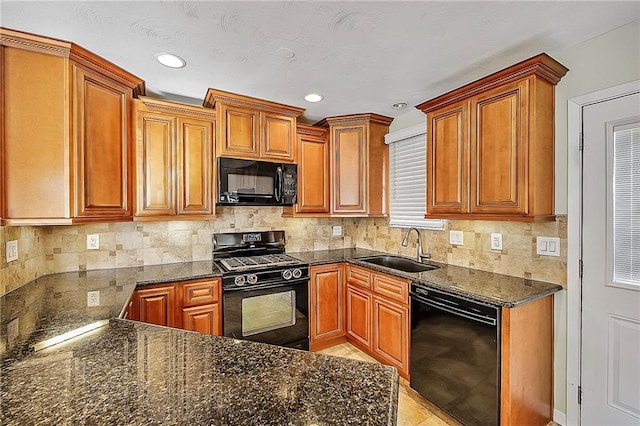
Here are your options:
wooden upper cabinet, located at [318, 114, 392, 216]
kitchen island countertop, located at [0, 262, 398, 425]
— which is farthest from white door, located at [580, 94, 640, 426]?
Result: wooden upper cabinet, located at [318, 114, 392, 216]

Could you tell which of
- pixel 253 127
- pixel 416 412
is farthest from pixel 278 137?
pixel 416 412

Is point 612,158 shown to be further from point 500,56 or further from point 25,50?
point 25,50

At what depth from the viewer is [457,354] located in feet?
6.41

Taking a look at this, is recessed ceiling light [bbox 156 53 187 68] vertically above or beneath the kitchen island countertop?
above

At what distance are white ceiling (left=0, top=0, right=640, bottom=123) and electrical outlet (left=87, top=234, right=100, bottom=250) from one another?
53.5 inches

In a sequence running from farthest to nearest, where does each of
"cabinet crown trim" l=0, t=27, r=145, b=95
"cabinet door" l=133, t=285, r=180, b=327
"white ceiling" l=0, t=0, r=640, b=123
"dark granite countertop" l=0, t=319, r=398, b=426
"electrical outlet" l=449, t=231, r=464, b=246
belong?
1. "electrical outlet" l=449, t=231, r=464, b=246
2. "cabinet door" l=133, t=285, r=180, b=327
3. "cabinet crown trim" l=0, t=27, r=145, b=95
4. "white ceiling" l=0, t=0, r=640, b=123
5. "dark granite countertop" l=0, t=319, r=398, b=426

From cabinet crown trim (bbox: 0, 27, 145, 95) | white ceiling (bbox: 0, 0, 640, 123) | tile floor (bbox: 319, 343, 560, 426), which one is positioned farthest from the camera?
tile floor (bbox: 319, 343, 560, 426)

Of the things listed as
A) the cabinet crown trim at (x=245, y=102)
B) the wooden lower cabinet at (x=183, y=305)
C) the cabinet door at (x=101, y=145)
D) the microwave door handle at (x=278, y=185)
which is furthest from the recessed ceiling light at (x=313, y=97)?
the wooden lower cabinet at (x=183, y=305)

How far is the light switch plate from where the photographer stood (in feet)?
6.41

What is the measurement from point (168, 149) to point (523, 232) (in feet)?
9.36

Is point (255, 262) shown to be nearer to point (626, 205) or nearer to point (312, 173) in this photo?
point (312, 173)

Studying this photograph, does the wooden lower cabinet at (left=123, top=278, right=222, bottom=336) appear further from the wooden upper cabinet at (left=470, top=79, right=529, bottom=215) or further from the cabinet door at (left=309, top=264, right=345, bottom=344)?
the wooden upper cabinet at (left=470, top=79, right=529, bottom=215)

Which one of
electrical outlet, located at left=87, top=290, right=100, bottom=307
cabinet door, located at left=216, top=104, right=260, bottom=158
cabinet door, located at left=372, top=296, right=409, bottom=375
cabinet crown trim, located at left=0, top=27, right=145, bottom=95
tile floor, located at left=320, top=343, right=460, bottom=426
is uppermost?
cabinet crown trim, located at left=0, top=27, right=145, bottom=95

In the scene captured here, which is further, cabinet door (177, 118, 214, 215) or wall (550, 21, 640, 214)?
cabinet door (177, 118, 214, 215)
